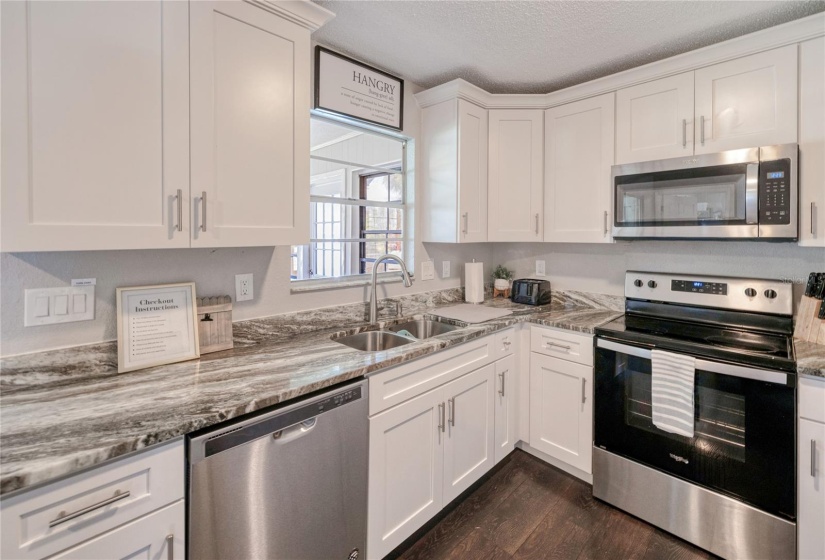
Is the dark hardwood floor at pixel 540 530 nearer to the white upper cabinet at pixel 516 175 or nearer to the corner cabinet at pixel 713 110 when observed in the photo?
the white upper cabinet at pixel 516 175

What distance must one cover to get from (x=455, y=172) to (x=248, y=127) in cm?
134

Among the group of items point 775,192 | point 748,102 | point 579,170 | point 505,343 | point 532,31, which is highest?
point 532,31

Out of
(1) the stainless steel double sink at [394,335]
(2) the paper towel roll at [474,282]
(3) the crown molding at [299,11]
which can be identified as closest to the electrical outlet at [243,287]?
(1) the stainless steel double sink at [394,335]

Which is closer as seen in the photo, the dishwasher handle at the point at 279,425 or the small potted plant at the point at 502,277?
the dishwasher handle at the point at 279,425

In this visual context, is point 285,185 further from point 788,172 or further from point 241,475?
point 788,172

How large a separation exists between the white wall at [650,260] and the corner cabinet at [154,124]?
1.98 metres

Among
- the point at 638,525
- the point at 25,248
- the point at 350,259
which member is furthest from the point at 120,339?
the point at 638,525

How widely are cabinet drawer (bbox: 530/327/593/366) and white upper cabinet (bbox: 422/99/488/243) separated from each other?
74 centimetres

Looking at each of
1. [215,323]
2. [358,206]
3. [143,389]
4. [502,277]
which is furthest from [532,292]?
[143,389]

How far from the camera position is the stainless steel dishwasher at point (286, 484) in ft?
3.54

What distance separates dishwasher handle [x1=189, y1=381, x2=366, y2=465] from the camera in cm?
106

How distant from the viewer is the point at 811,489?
150 cm

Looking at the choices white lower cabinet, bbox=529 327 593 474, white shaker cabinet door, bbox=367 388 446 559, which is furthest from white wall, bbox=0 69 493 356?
white lower cabinet, bbox=529 327 593 474

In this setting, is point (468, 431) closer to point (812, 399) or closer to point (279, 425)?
point (279, 425)
